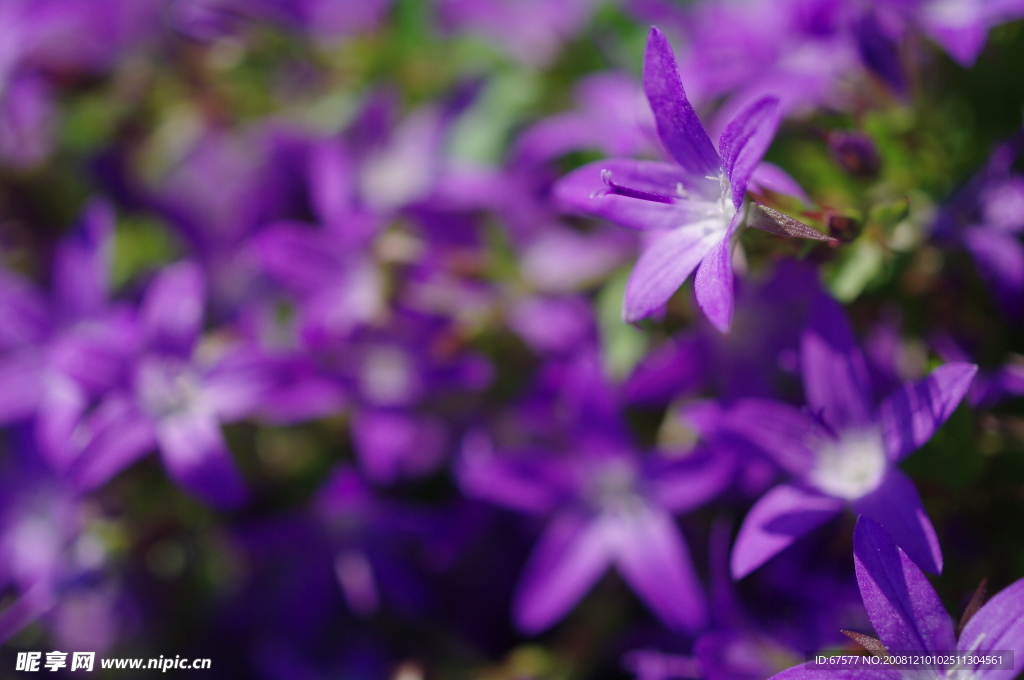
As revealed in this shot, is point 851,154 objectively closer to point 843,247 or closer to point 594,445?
point 843,247

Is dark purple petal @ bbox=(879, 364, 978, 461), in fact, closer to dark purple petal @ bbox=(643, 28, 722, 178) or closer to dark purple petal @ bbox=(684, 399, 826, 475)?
dark purple petal @ bbox=(684, 399, 826, 475)

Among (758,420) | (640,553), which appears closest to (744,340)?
(758,420)

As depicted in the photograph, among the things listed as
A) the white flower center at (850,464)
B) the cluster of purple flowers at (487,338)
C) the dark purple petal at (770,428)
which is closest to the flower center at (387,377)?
the cluster of purple flowers at (487,338)

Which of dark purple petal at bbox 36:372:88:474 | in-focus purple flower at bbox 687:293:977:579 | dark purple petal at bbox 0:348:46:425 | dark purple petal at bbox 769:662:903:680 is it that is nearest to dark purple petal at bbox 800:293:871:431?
in-focus purple flower at bbox 687:293:977:579

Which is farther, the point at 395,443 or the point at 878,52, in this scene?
the point at 395,443

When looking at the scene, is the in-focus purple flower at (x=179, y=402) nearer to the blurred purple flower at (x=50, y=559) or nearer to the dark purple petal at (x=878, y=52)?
the blurred purple flower at (x=50, y=559)

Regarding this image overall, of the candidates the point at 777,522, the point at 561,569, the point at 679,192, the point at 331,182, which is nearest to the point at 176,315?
the point at 331,182

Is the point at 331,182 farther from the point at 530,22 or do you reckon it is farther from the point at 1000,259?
the point at 1000,259
